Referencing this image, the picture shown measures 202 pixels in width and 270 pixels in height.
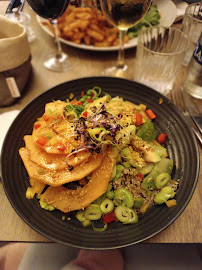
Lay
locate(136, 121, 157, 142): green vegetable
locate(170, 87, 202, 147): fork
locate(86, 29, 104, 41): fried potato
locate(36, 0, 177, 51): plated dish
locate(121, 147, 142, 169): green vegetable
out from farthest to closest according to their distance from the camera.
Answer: locate(86, 29, 104, 41): fried potato, locate(170, 87, 202, 147): fork, locate(36, 0, 177, 51): plated dish, locate(136, 121, 157, 142): green vegetable, locate(121, 147, 142, 169): green vegetable

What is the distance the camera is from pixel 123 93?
1.58 metres

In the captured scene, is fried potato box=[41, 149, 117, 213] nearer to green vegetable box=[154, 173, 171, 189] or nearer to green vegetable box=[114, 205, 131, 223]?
green vegetable box=[114, 205, 131, 223]

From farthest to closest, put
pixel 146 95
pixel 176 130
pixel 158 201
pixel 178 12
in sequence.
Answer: pixel 178 12, pixel 146 95, pixel 176 130, pixel 158 201

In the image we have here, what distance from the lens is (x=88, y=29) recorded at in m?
2.03

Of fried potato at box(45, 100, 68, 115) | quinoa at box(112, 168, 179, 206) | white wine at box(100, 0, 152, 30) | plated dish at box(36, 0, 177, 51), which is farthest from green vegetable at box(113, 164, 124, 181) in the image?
plated dish at box(36, 0, 177, 51)

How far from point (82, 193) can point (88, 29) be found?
58.3 inches

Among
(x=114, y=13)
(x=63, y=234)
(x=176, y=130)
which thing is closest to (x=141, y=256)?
(x=63, y=234)

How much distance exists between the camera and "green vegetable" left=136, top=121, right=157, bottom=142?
1.34 meters

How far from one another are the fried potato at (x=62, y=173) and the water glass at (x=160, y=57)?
87 centimetres

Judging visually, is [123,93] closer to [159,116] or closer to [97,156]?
[159,116]

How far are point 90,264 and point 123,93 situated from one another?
103 centimetres

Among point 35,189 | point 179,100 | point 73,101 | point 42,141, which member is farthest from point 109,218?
point 179,100

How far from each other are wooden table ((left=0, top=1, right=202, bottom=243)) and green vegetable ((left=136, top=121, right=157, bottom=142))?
38 centimetres

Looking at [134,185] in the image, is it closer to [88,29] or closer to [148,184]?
[148,184]
